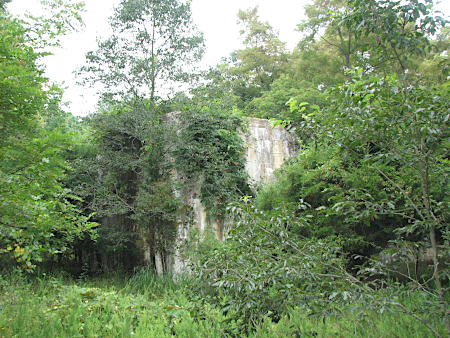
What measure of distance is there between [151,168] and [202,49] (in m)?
3.27

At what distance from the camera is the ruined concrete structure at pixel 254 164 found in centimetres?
734

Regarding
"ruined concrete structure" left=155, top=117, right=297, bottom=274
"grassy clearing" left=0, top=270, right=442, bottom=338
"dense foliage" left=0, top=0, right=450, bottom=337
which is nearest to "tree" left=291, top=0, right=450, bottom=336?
"dense foliage" left=0, top=0, right=450, bottom=337

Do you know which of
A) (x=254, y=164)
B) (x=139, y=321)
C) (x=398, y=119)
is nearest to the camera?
(x=398, y=119)

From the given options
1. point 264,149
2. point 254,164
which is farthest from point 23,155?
point 264,149

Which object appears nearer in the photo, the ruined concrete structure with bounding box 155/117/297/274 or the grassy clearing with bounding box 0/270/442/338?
the grassy clearing with bounding box 0/270/442/338

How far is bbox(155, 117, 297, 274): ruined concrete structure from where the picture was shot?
7.34m

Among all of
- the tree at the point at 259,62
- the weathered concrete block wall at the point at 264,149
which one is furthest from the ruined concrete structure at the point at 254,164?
the tree at the point at 259,62

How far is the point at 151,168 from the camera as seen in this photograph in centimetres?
763

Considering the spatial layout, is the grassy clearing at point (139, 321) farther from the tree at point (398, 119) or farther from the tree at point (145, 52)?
the tree at point (145, 52)

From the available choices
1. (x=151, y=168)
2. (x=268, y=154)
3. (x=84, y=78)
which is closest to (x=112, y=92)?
(x=84, y=78)

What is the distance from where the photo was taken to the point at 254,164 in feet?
27.6

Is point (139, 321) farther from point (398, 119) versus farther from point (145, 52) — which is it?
point (145, 52)

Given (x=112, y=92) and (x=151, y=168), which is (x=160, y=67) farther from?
(x=151, y=168)

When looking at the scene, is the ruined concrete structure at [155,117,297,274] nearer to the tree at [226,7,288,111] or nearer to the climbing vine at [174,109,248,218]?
the climbing vine at [174,109,248,218]
